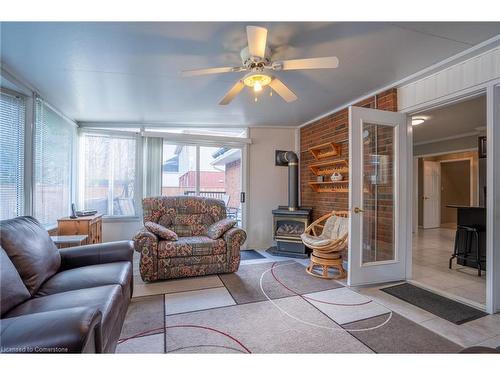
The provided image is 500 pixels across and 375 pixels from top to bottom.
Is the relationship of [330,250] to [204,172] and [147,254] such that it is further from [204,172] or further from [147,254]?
[204,172]

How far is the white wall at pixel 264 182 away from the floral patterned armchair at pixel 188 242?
1.00 meters

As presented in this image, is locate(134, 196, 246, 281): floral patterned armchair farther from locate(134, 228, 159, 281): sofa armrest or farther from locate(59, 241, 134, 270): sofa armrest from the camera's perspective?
locate(59, 241, 134, 270): sofa armrest

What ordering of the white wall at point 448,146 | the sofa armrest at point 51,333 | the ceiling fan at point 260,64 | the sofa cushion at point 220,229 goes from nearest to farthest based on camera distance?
the sofa armrest at point 51,333 < the ceiling fan at point 260,64 < the sofa cushion at point 220,229 < the white wall at point 448,146

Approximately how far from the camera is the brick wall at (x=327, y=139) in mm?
2914

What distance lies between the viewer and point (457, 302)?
2.25 meters

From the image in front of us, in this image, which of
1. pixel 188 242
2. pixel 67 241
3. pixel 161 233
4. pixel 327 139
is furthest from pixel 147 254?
pixel 327 139

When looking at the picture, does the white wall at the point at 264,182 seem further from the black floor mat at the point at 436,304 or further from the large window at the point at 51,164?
the large window at the point at 51,164

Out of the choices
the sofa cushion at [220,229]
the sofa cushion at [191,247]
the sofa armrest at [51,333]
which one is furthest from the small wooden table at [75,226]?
the sofa armrest at [51,333]

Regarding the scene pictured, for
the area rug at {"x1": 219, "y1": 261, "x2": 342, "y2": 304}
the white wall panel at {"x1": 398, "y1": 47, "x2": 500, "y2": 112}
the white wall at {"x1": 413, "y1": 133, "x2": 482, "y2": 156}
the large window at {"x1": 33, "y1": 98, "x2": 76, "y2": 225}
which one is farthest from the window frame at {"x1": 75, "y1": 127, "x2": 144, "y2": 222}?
the white wall at {"x1": 413, "y1": 133, "x2": 482, "y2": 156}

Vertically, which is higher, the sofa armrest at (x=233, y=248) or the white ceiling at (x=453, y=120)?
the white ceiling at (x=453, y=120)

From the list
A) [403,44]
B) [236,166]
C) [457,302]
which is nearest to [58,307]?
[403,44]

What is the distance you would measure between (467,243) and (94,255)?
466 cm

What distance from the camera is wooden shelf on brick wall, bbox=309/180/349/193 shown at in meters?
3.48

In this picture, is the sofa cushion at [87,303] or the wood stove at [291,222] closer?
the sofa cushion at [87,303]
